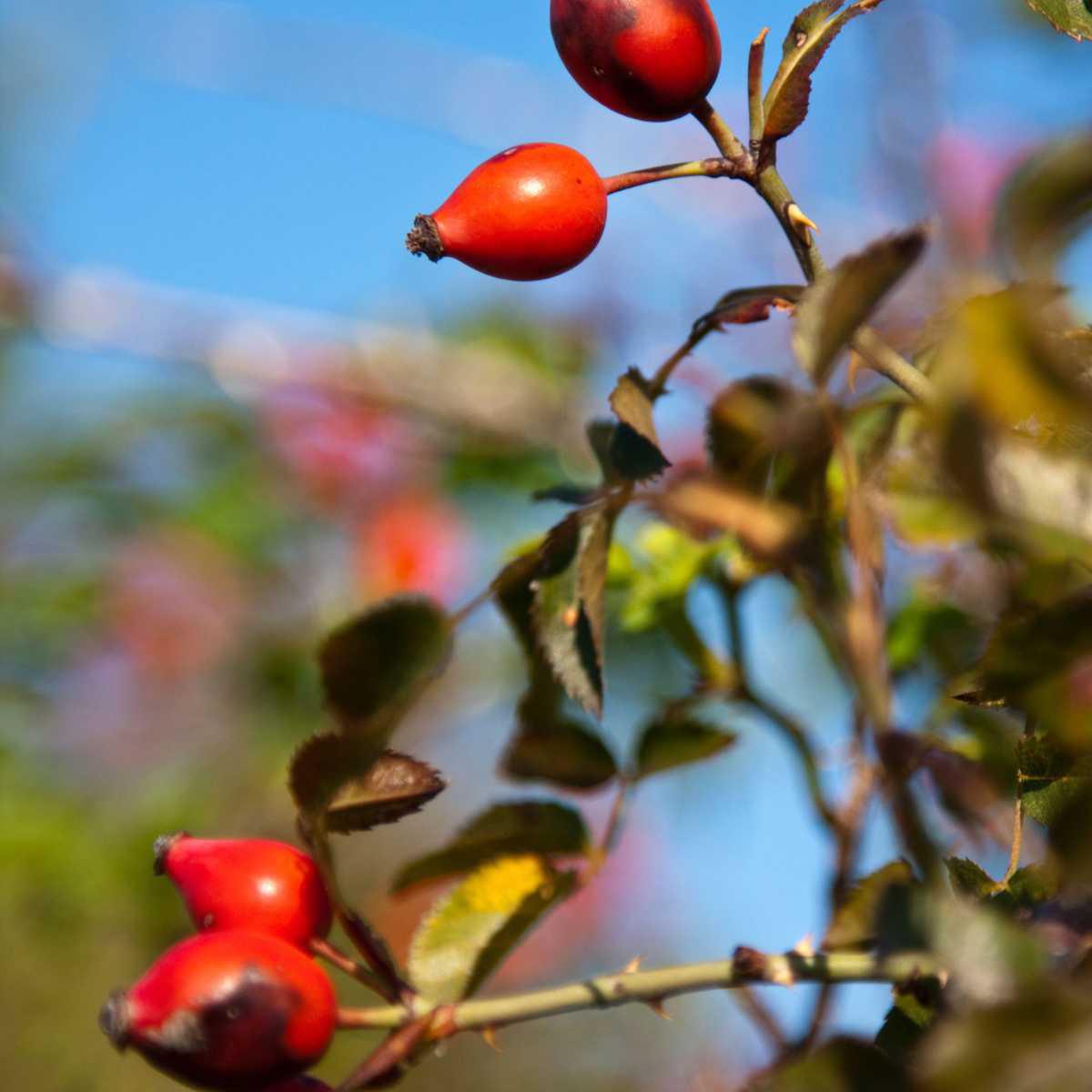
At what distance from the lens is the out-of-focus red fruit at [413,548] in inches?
96.6

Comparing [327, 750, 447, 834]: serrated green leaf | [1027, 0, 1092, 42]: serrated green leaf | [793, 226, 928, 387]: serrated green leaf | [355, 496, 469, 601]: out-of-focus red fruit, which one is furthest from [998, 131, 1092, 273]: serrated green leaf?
[355, 496, 469, 601]: out-of-focus red fruit

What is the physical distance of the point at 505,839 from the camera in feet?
2.06

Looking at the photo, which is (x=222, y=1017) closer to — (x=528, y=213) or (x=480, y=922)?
(x=480, y=922)

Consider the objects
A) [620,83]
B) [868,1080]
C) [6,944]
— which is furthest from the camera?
[6,944]

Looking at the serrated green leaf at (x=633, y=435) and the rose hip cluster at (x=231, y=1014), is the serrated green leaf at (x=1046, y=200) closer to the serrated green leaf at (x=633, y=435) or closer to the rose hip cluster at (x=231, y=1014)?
the serrated green leaf at (x=633, y=435)

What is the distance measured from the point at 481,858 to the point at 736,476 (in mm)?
205

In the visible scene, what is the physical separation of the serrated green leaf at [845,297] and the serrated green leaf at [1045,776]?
6.0 inches

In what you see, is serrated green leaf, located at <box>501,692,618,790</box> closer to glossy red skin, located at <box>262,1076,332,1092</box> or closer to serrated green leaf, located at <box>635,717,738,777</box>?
serrated green leaf, located at <box>635,717,738,777</box>

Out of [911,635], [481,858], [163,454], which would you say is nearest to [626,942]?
[163,454]

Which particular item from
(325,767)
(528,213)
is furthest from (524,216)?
(325,767)

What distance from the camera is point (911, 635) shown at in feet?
2.94

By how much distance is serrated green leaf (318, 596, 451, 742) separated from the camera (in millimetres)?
484

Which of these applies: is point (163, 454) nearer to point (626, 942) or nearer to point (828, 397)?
point (626, 942)

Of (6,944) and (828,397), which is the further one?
(6,944)
